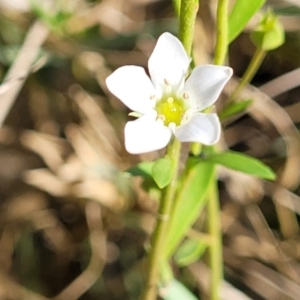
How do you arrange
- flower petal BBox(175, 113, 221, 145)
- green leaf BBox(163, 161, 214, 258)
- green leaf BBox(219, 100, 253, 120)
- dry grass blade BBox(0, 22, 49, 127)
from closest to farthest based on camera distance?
flower petal BBox(175, 113, 221, 145) → green leaf BBox(219, 100, 253, 120) → green leaf BBox(163, 161, 214, 258) → dry grass blade BBox(0, 22, 49, 127)

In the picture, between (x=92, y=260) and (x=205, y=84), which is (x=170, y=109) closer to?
(x=205, y=84)

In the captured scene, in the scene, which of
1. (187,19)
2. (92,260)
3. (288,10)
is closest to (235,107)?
(187,19)

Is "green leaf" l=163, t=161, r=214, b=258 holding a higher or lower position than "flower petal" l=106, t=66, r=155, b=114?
lower

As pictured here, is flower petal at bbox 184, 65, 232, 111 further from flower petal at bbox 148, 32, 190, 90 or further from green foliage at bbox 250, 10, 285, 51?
green foliage at bbox 250, 10, 285, 51

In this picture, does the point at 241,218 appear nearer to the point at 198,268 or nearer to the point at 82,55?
the point at 198,268

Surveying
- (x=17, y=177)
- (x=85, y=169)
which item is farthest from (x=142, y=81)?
(x=17, y=177)

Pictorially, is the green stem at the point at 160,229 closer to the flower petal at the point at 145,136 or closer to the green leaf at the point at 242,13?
the flower petal at the point at 145,136

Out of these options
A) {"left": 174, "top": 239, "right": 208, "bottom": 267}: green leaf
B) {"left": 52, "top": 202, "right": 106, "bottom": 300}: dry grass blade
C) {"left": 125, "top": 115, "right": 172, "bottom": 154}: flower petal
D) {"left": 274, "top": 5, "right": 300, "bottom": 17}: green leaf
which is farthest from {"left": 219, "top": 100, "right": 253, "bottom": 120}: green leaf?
{"left": 52, "top": 202, "right": 106, "bottom": 300}: dry grass blade
